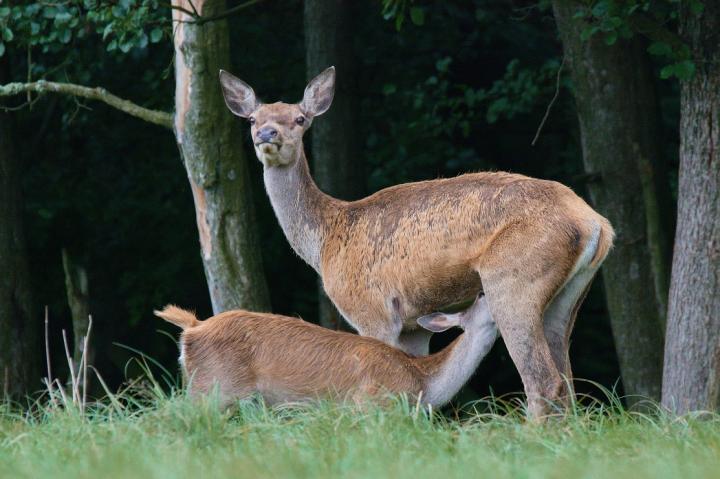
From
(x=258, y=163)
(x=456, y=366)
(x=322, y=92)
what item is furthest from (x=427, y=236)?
(x=258, y=163)

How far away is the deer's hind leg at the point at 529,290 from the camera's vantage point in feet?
23.6

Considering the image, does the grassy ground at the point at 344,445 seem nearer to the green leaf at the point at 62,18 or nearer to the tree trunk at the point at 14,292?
the green leaf at the point at 62,18

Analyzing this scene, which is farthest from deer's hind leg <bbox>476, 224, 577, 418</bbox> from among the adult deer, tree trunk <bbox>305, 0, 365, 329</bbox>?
tree trunk <bbox>305, 0, 365, 329</bbox>

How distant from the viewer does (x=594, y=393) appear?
13797 millimetres

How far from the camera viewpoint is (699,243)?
8711 millimetres

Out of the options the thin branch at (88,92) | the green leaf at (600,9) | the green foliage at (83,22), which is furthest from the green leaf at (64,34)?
the green leaf at (600,9)

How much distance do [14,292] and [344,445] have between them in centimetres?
650

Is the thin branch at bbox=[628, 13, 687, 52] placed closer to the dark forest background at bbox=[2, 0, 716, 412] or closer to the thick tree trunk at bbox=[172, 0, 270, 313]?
the thick tree trunk at bbox=[172, 0, 270, 313]

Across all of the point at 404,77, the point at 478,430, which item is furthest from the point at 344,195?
the point at 478,430

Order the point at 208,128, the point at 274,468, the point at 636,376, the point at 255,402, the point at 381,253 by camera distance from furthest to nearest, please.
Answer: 1. the point at 636,376
2. the point at 208,128
3. the point at 381,253
4. the point at 255,402
5. the point at 274,468

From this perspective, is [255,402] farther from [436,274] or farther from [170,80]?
[170,80]

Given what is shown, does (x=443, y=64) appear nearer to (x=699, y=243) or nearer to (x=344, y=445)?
(x=699, y=243)

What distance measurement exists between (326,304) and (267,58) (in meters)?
2.77

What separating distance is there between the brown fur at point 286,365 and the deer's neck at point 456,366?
29 mm
